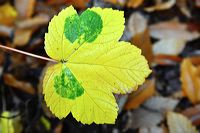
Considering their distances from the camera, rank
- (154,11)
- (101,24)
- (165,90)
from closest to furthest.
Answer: (101,24)
(165,90)
(154,11)

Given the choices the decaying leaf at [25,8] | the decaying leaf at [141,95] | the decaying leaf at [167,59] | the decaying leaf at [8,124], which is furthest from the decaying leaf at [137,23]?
the decaying leaf at [8,124]

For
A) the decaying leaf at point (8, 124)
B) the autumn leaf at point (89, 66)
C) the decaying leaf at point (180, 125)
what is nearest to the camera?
the autumn leaf at point (89, 66)

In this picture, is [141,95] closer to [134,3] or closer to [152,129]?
[152,129]

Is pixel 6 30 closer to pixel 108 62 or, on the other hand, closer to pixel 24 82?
pixel 24 82

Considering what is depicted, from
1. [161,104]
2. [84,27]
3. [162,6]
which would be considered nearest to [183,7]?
[162,6]

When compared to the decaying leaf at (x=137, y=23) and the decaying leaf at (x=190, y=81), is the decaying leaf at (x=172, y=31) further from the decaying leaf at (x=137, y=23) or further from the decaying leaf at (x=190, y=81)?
the decaying leaf at (x=190, y=81)

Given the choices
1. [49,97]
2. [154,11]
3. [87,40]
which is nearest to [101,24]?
[87,40]

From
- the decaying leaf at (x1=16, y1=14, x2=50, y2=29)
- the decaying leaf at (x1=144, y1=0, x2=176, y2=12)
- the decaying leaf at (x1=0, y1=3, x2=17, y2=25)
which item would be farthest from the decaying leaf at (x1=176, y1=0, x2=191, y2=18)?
the decaying leaf at (x1=0, y1=3, x2=17, y2=25)
